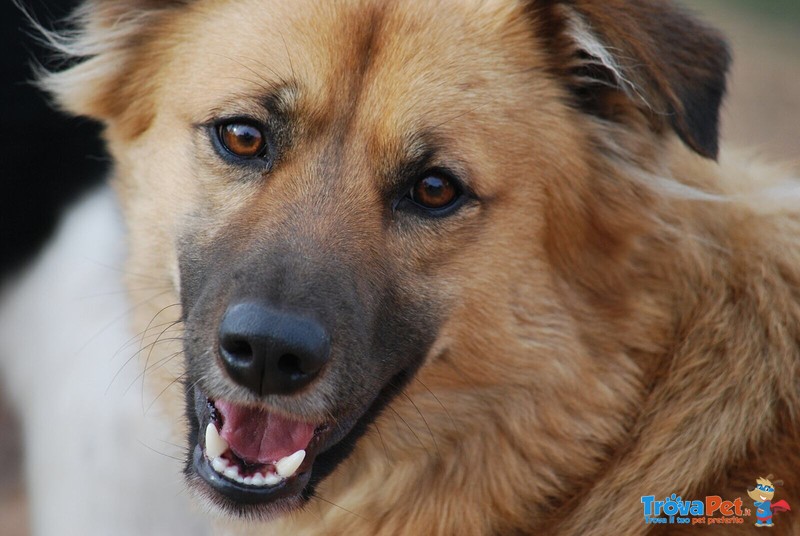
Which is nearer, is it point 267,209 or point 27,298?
point 267,209

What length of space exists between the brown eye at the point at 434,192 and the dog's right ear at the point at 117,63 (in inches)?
46.7

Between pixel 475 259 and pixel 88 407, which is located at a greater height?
pixel 475 259

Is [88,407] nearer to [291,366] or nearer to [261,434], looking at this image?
[261,434]

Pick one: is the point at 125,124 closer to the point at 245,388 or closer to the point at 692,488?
the point at 245,388

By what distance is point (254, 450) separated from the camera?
280cm

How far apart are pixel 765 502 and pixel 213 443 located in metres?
1.78

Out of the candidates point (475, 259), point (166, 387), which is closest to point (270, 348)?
point (475, 259)

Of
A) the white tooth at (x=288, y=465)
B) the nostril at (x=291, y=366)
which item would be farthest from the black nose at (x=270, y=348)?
the white tooth at (x=288, y=465)

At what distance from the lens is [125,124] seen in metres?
3.41

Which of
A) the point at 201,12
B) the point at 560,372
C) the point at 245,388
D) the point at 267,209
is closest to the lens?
the point at 245,388

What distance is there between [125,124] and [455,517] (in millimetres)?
2006

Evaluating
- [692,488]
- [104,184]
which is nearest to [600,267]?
[692,488]

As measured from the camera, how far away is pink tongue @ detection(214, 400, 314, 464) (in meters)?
2.80

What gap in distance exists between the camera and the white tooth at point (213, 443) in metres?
2.77
